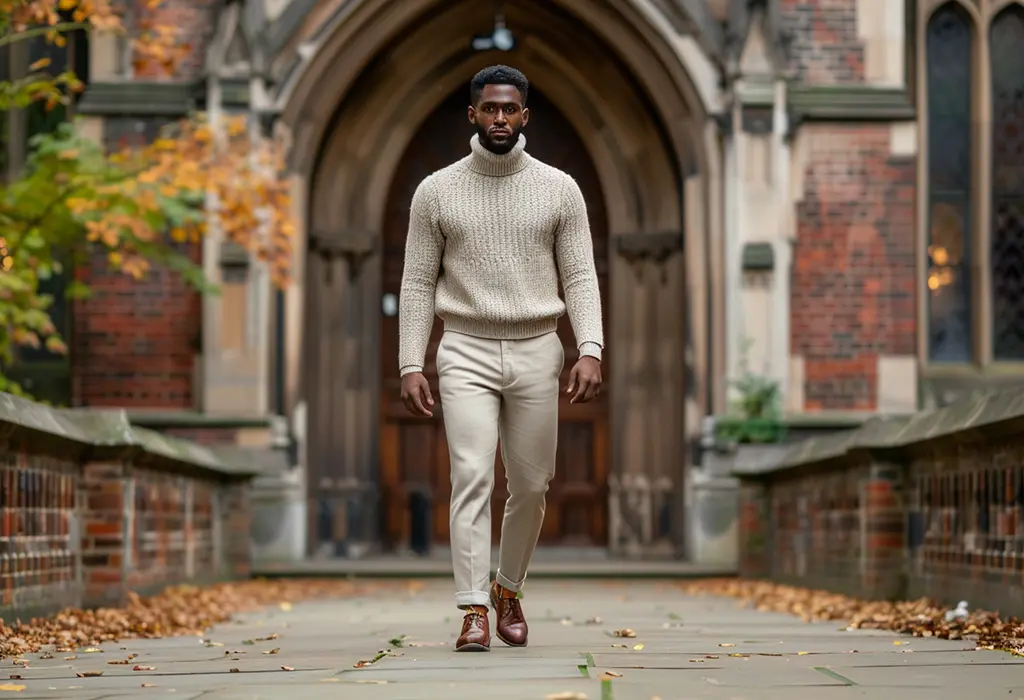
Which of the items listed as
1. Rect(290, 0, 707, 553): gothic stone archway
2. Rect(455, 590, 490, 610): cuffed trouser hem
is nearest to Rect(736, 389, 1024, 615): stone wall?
Rect(455, 590, 490, 610): cuffed trouser hem

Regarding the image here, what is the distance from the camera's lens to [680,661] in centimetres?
550

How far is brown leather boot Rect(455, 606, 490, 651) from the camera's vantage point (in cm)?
577

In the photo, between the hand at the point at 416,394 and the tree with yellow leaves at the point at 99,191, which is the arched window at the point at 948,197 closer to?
the tree with yellow leaves at the point at 99,191

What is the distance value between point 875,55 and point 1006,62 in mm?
1542

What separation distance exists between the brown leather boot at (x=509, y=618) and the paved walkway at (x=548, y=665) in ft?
0.16

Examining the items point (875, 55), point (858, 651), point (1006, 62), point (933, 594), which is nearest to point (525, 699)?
point (858, 651)

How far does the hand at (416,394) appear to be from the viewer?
5.98 meters

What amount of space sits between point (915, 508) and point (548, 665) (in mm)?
4242

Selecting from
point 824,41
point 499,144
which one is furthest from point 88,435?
point 824,41

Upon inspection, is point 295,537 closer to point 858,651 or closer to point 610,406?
point 610,406

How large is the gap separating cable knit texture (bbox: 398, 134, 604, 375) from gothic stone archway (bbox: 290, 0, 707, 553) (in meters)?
9.94

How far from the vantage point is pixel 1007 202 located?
1611 centimetres

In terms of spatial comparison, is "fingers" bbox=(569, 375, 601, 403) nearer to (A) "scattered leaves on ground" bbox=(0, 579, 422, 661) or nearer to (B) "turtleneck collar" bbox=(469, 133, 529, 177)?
(B) "turtleneck collar" bbox=(469, 133, 529, 177)

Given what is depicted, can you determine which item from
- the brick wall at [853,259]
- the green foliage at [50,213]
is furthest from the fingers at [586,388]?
the brick wall at [853,259]
